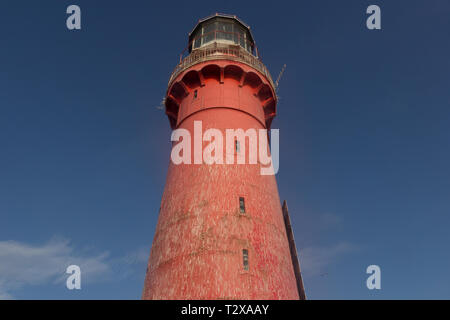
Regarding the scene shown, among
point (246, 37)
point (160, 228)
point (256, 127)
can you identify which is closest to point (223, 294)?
point (160, 228)

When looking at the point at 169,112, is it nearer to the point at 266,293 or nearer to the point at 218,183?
the point at 218,183

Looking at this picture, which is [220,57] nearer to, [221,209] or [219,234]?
[221,209]

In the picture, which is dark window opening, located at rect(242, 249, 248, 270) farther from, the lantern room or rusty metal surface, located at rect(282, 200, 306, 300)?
the lantern room

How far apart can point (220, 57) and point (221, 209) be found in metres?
9.90

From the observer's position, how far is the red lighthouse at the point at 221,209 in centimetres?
1511

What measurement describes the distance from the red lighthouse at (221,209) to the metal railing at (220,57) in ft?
0.20

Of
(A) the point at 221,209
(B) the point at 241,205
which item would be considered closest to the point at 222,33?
(B) the point at 241,205

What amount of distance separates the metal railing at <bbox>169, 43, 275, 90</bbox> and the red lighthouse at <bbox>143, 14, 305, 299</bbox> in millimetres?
62

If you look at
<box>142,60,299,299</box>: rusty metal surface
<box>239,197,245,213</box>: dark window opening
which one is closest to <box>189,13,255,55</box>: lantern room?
<box>142,60,299,299</box>: rusty metal surface

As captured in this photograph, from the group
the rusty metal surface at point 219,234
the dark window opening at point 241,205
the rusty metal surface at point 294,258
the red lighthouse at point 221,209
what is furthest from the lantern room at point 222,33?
the dark window opening at point 241,205

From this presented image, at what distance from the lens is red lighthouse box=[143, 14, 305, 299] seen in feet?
49.6

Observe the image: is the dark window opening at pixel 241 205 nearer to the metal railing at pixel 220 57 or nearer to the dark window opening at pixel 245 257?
the dark window opening at pixel 245 257
